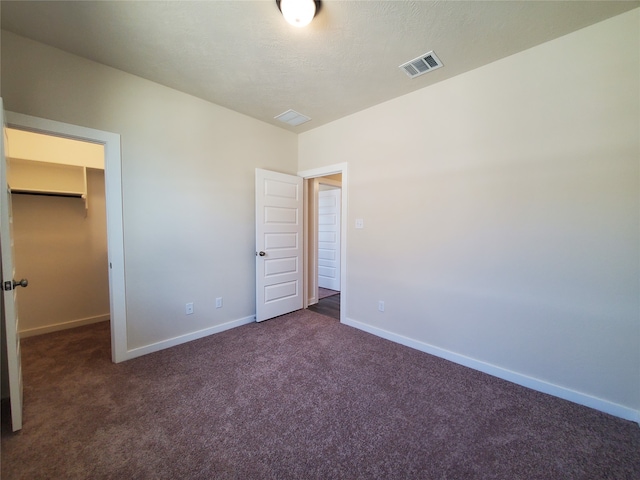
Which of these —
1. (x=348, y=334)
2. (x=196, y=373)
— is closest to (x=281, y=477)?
(x=196, y=373)

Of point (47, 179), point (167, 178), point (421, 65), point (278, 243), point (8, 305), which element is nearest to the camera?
point (8, 305)

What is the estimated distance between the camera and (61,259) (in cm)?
301

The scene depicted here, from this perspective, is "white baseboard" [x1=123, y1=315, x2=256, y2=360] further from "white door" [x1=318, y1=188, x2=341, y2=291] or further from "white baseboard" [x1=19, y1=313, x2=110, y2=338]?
"white door" [x1=318, y1=188, x2=341, y2=291]

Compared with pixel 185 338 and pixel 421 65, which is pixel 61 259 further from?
pixel 421 65

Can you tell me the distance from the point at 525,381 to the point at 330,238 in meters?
3.79

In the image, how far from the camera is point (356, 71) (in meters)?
2.21

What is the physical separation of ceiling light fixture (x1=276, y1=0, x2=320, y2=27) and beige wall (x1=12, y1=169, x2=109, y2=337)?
329 cm

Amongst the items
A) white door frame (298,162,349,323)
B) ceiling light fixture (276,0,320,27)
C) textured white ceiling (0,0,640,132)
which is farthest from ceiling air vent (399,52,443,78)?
white door frame (298,162,349,323)

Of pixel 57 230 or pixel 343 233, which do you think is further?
pixel 343 233

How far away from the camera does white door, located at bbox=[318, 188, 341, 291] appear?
510 cm

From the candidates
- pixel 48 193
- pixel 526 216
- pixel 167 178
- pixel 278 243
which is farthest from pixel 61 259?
pixel 526 216

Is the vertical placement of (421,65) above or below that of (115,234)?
above

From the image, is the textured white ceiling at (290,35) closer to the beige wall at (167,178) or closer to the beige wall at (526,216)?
the beige wall at (167,178)

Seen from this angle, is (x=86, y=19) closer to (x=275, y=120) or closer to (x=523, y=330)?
(x=275, y=120)
